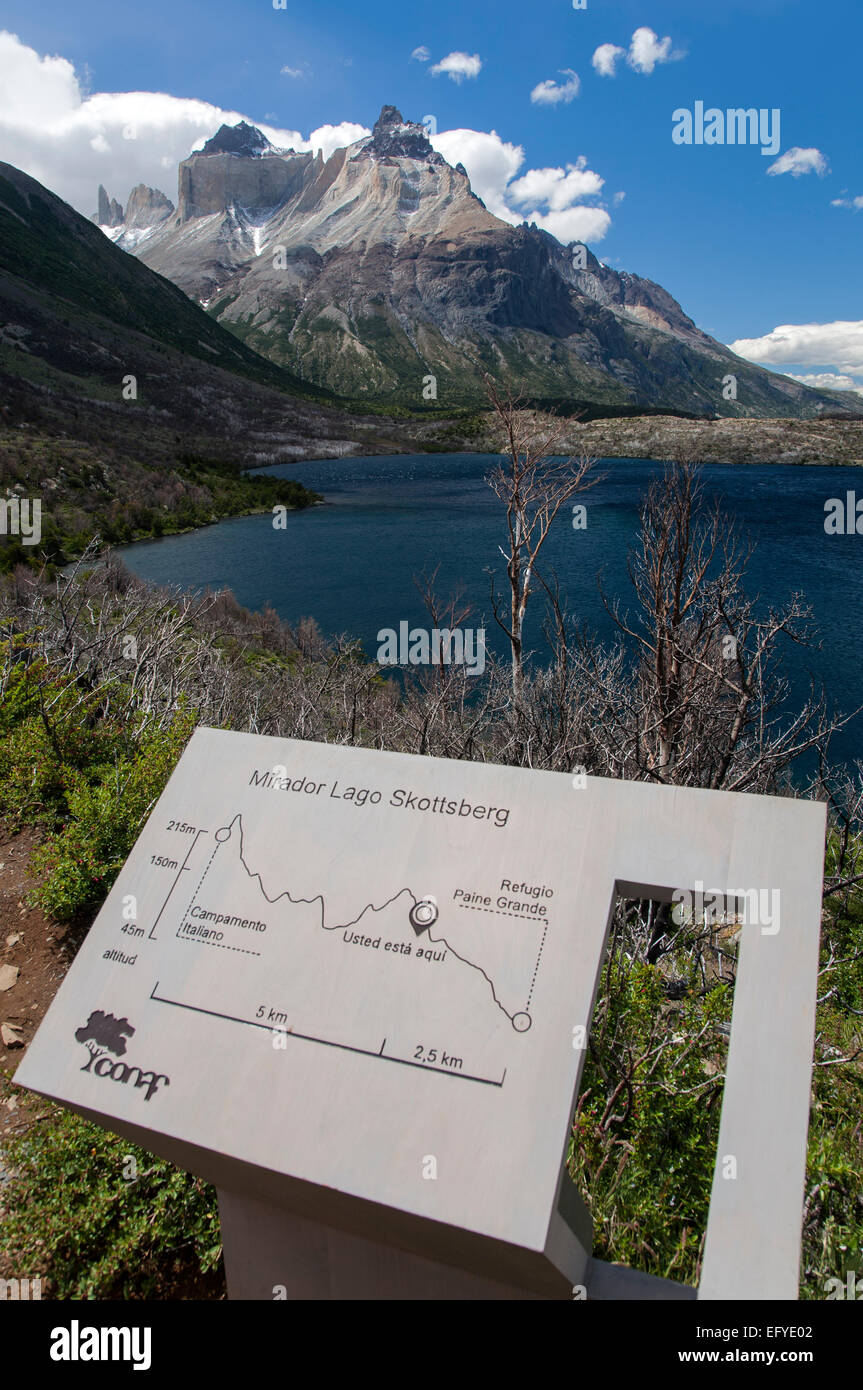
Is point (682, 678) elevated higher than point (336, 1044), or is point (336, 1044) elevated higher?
point (682, 678)

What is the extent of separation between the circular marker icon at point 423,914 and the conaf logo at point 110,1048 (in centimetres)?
103

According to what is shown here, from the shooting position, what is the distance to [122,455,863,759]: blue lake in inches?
1056

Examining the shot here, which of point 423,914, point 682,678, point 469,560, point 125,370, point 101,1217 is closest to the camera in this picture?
point 423,914

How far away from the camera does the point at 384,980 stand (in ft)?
8.29

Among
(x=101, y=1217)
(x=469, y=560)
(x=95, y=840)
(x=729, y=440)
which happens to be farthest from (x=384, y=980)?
(x=729, y=440)

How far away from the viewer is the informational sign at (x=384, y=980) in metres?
2.23

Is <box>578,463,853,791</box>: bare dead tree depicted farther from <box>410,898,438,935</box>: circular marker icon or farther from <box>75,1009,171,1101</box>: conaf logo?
<box>75,1009,171,1101</box>: conaf logo

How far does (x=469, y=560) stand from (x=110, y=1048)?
3622 centimetres

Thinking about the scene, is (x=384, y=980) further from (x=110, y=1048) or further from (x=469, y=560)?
(x=469, y=560)

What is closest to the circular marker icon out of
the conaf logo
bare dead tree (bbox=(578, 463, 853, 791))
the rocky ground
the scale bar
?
the scale bar

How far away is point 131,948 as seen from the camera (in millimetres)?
2918
